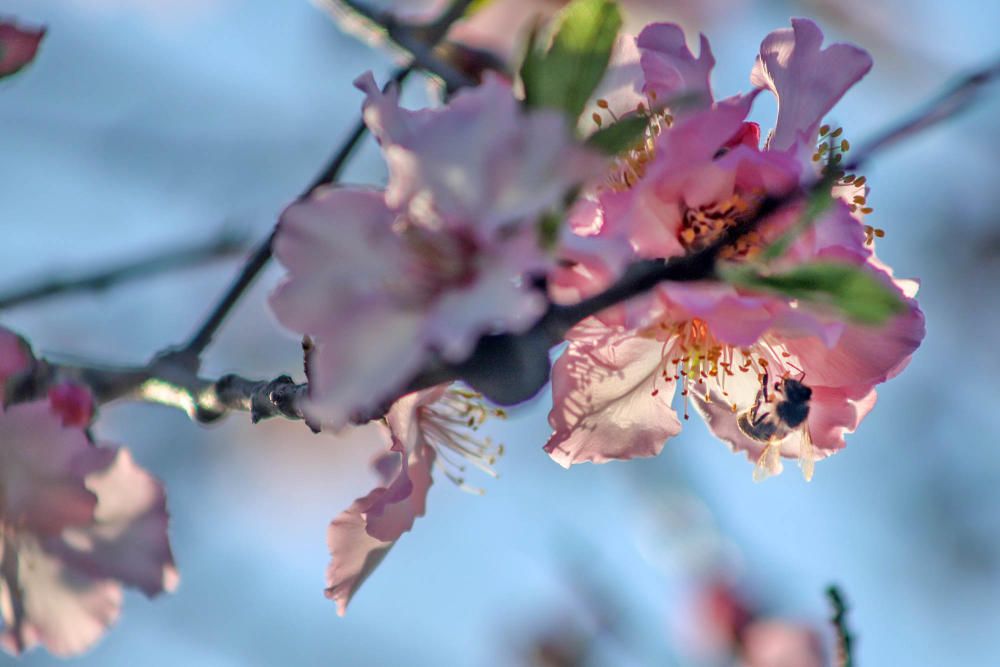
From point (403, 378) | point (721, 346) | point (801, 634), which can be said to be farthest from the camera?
point (801, 634)

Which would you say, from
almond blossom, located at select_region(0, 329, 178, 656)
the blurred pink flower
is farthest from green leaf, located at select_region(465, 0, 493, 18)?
the blurred pink flower

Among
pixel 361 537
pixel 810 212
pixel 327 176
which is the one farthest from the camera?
pixel 327 176

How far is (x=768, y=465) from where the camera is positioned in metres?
1.11

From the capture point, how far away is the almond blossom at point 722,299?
0.80 m

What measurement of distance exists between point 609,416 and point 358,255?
0.45 m

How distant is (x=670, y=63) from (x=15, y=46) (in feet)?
2.32

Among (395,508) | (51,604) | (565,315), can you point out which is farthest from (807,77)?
(51,604)

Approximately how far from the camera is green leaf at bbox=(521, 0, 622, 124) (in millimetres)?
726

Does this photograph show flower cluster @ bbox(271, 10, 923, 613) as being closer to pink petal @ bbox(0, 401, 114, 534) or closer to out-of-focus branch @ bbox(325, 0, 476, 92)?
pink petal @ bbox(0, 401, 114, 534)

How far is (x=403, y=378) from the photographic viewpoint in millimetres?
651

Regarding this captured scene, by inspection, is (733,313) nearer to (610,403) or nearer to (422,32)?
(610,403)

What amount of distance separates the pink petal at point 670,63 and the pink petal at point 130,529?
2.25ft

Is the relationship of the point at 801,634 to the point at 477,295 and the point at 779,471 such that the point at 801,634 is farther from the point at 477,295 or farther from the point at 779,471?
the point at 477,295

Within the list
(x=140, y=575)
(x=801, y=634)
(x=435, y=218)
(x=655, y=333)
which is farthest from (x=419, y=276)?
(x=801, y=634)
